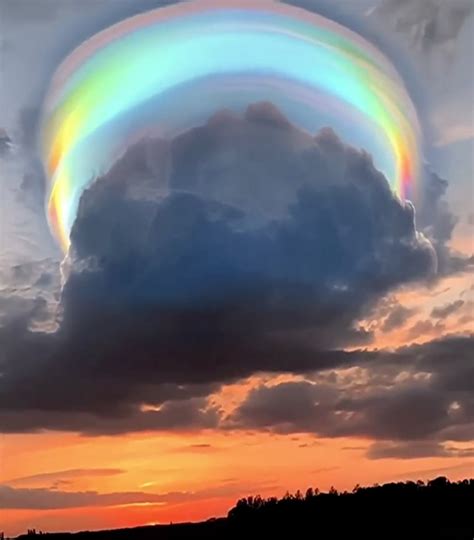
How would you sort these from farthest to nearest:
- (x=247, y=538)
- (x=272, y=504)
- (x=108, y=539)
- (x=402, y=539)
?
1. (x=272, y=504)
2. (x=247, y=538)
3. (x=402, y=539)
4. (x=108, y=539)

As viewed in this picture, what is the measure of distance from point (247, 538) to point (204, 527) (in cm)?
720

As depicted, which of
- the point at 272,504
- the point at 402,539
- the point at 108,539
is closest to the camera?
the point at 108,539

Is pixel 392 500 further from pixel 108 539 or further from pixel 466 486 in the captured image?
pixel 108 539

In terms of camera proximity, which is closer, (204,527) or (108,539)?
(108,539)

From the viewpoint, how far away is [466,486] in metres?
91.2

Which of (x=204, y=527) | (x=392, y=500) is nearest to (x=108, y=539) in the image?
(x=204, y=527)

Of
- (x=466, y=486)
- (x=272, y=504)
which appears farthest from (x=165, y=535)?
(x=466, y=486)

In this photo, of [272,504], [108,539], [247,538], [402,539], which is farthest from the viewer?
[272,504]

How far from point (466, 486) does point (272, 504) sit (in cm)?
1797

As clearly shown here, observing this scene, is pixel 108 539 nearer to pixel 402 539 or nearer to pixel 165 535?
pixel 165 535

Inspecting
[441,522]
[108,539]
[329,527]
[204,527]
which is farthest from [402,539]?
[108,539]

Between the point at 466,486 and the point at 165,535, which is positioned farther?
the point at 466,486

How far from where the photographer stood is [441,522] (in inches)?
3238

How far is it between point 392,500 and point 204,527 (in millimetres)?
19383
